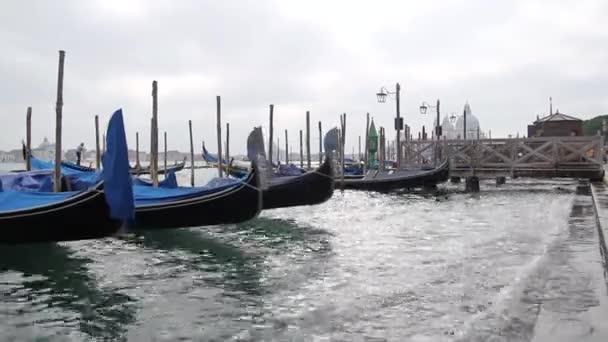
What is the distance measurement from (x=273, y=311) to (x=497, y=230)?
5.88 meters

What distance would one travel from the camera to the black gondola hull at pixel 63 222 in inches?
270

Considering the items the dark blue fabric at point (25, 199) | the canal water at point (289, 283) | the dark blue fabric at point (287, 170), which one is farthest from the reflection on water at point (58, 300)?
the dark blue fabric at point (287, 170)

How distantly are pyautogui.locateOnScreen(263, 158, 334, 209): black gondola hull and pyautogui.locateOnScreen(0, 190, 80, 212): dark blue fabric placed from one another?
214 inches

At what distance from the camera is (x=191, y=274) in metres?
6.58

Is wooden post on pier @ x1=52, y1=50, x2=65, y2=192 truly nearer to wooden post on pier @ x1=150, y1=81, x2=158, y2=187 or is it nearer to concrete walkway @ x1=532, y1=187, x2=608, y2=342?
wooden post on pier @ x1=150, y1=81, x2=158, y2=187

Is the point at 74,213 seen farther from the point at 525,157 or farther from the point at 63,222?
the point at 525,157

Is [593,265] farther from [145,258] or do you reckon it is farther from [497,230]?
[145,258]

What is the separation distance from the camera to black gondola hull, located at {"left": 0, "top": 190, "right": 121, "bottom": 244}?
6852 millimetres

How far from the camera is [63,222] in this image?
694cm

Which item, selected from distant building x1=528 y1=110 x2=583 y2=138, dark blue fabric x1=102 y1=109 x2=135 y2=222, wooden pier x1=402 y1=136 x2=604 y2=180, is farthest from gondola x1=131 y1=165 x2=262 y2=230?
distant building x1=528 y1=110 x2=583 y2=138

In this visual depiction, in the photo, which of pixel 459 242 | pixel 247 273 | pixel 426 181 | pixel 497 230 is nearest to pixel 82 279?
pixel 247 273

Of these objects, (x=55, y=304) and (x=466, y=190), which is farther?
(x=466, y=190)

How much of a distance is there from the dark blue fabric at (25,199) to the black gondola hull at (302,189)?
17.8 feet

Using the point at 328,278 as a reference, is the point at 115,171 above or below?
above
